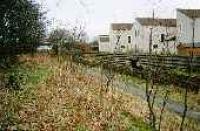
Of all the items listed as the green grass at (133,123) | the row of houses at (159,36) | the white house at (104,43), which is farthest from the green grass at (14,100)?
the white house at (104,43)

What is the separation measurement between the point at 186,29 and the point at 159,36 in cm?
1119

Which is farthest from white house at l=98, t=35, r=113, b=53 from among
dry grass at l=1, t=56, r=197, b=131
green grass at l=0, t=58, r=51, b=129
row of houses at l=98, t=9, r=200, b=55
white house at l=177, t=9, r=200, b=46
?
dry grass at l=1, t=56, r=197, b=131

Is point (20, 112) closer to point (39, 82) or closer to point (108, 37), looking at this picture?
point (39, 82)

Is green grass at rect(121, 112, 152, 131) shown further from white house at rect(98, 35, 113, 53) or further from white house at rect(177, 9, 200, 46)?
white house at rect(98, 35, 113, 53)

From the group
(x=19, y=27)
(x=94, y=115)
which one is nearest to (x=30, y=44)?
(x=19, y=27)

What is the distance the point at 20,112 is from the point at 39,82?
5931 mm

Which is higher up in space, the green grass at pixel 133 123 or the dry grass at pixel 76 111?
the dry grass at pixel 76 111

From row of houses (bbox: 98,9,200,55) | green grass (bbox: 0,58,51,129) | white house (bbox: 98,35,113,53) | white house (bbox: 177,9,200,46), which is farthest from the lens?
white house (bbox: 98,35,113,53)

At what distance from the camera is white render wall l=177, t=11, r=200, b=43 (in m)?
50.6

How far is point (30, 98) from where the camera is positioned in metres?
13.1

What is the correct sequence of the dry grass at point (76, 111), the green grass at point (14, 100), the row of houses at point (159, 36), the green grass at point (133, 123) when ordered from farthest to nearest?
1. the row of houses at point (159, 36)
2. the green grass at point (133, 123)
3. the dry grass at point (76, 111)
4. the green grass at point (14, 100)

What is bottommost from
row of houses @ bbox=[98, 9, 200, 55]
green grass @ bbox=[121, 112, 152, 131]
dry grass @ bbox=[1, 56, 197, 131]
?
green grass @ bbox=[121, 112, 152, 131]

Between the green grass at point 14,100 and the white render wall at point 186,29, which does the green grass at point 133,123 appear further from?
the white render wall at point 186,29

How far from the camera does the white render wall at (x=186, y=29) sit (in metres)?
50.6
